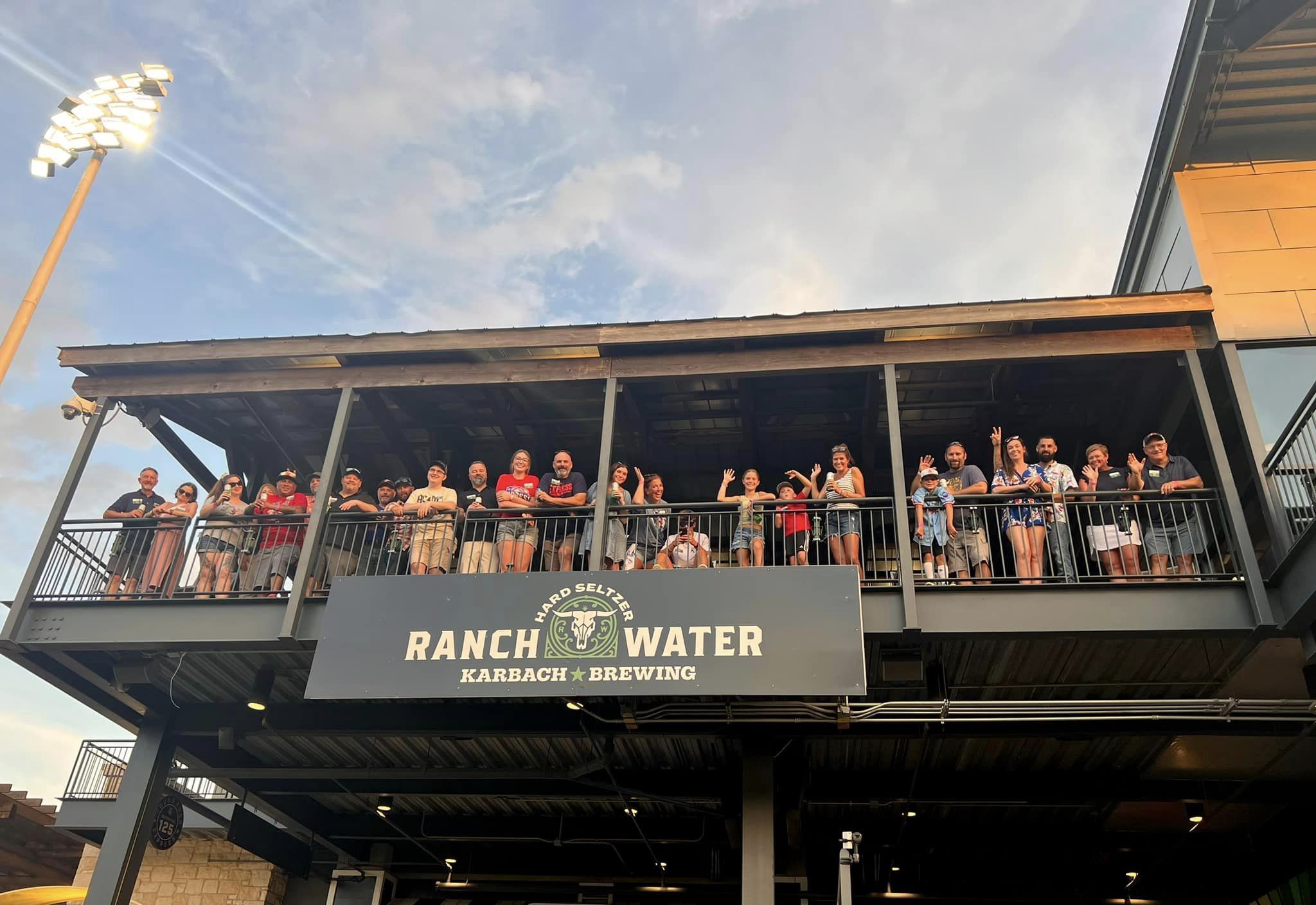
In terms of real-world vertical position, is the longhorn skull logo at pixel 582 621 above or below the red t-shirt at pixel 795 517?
below

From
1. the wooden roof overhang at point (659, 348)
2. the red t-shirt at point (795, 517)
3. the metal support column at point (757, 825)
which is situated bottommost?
the metal support column at point (757, 825)

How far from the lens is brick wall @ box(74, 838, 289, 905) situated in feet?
51.4

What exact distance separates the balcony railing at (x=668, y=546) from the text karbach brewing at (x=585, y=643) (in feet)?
3.48

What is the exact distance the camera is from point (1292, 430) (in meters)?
8.43

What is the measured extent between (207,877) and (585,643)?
11360 millimetres

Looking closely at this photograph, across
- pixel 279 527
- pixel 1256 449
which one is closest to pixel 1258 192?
pixel 1256 449

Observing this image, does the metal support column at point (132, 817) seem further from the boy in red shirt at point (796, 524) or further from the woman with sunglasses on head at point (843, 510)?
the woman with sunglasses on head at point (843, 510)

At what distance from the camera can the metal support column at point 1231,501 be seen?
812cm

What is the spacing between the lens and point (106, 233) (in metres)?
24.5

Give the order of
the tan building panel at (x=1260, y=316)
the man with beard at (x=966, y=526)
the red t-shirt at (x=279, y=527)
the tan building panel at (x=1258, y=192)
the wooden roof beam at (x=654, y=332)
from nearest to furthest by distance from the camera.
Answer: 1. the man with beard at (x=966, y=526)
2. the wooden roof beam at (x=654, y=332)
3. the tan building panel at (x=1260, y=316)
4. the red t-shirt at (x=279, y=527)
5. the tan building panel at (x=1258, y=192)

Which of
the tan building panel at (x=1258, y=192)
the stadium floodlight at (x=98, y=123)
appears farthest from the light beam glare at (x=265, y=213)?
the tan building panel at (x=1258, y=192)

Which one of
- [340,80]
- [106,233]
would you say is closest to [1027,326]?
[340,80]

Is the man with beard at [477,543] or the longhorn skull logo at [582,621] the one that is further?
the man with beard at [477,543]

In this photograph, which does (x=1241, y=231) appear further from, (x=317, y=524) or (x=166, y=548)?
(x=166, y=548)
